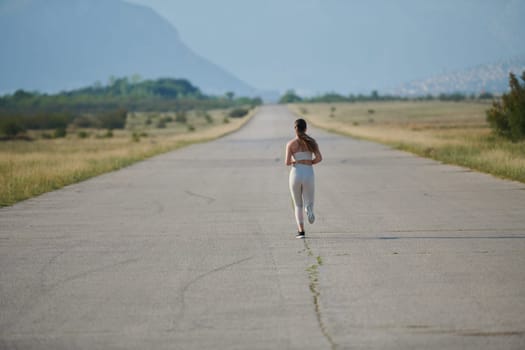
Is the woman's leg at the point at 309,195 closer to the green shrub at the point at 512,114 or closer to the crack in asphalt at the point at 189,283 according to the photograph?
the crack in asphalt at the point at 189,283

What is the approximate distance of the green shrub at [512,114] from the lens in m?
36.5

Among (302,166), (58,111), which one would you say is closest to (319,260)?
(302,166)

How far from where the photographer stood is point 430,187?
19.4m

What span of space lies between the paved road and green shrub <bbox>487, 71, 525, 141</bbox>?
19.1 metres

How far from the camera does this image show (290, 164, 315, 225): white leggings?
11805 mm

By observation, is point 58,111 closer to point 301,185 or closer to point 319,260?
point 301,185

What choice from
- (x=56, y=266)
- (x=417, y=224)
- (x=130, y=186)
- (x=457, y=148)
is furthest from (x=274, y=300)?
(x=457, y=148)

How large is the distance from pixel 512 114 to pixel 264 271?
1175 inches

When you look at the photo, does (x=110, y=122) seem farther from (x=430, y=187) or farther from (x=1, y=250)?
(x=1, y=250)

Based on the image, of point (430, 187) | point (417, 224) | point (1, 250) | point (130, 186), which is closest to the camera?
point (1, 250)

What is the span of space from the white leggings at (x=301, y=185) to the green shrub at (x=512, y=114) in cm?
2664

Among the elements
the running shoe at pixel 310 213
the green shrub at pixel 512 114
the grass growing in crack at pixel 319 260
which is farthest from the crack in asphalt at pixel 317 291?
the green shrub at pixel 512 114

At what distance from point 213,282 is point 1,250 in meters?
3.89

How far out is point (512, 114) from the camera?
121 ft
